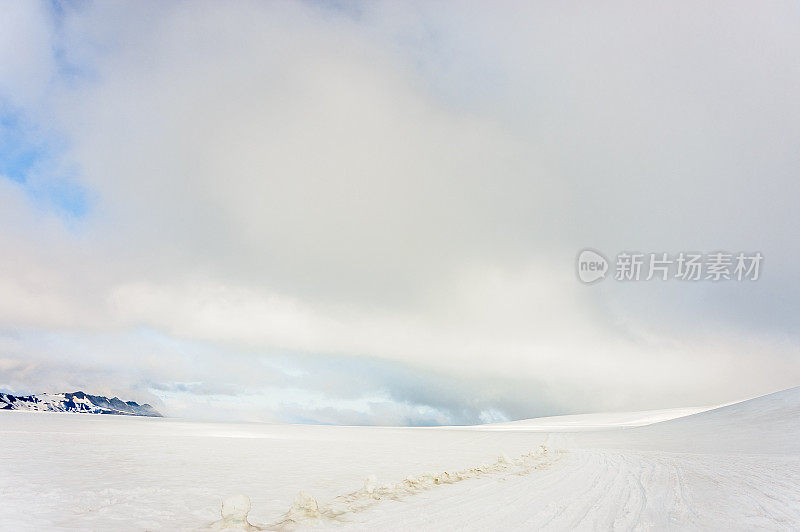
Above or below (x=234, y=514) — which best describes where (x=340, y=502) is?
below

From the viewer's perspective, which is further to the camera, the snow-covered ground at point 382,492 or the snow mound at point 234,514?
the snow-covered ground at point 382,492

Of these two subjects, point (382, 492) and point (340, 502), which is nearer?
point (340, 502)

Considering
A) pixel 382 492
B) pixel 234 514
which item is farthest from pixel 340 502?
pixel 234 514

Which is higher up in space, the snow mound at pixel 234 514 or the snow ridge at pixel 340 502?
the snow mound at pixel 234 514

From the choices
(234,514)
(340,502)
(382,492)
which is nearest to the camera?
(234,514)

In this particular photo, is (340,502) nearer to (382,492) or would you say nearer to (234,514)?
(382,492)

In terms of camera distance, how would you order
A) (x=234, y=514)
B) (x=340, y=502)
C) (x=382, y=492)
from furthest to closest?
1. (x=382, y=492)
2. (x=340, y=502)
3. (x=234, y=514)

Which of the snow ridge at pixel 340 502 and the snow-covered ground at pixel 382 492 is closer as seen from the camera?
the snow ridge at pixel 340 502

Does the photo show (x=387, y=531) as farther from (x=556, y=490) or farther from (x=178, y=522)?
(x=556, y=490)

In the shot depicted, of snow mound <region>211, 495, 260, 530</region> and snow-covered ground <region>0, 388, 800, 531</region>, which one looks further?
snow-covered ground <region>0, 388, 800, 531</region>

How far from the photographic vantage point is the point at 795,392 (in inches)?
1793

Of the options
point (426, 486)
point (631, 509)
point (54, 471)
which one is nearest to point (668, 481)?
point (631, 509)

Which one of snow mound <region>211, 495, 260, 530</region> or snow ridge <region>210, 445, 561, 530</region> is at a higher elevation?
snow mound <region>211, 495, 260, 530</region>

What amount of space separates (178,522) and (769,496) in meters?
12.8
